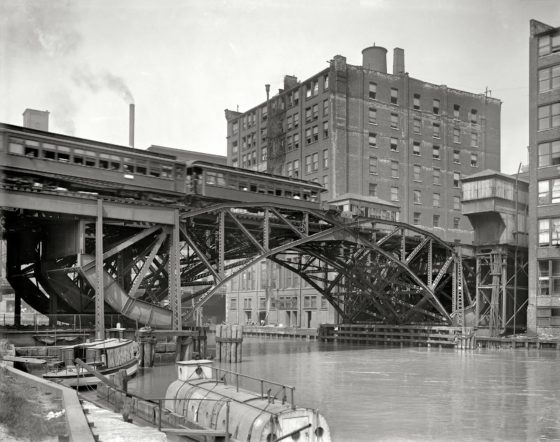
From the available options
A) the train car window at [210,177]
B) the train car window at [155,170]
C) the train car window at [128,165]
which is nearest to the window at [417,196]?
the train car window at [210,177]

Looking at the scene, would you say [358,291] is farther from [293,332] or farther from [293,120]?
[293,120]

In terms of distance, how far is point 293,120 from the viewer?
10269cm

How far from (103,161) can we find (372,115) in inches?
2305

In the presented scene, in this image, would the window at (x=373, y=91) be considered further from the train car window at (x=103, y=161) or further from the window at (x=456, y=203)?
the train car window at (x=103, y=161)

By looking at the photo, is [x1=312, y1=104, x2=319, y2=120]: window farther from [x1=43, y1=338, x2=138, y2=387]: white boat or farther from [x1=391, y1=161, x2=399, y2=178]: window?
[x1=43, y1=338, x2=138, y2=387]: white boat

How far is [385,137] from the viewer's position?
97875 millimetres

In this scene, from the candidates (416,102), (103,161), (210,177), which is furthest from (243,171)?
(416,102)

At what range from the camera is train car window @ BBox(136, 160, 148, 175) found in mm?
47209

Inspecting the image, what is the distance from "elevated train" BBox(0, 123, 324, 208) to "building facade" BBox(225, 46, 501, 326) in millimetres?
38336

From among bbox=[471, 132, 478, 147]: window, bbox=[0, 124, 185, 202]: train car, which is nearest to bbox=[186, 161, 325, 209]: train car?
bbox=[0, 124, 185, 202]: train car

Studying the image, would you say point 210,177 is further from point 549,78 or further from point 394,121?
point 394,121

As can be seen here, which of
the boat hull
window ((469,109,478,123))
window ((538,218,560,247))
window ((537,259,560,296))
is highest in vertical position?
window ((469,109,478,123))

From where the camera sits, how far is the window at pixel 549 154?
68.3 metres

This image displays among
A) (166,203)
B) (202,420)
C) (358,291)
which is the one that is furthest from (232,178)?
(202,420)
